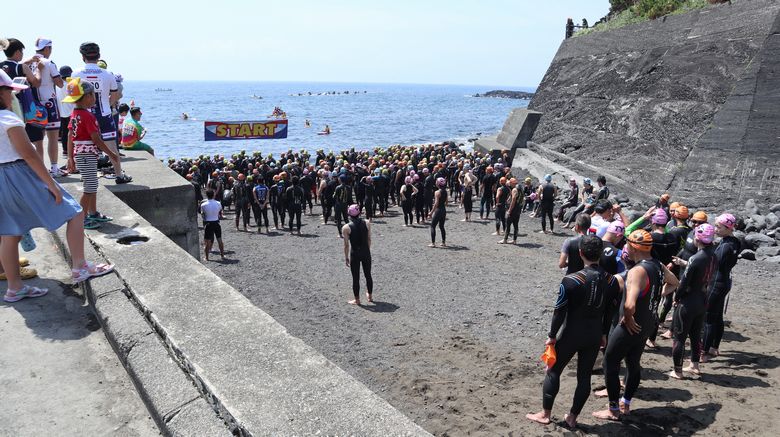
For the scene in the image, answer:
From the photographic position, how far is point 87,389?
2.92 metres

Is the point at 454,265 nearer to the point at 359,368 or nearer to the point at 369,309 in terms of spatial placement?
the point at 369,309

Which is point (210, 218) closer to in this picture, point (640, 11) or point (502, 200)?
point (502, 200)

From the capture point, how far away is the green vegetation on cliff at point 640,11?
73.8ft

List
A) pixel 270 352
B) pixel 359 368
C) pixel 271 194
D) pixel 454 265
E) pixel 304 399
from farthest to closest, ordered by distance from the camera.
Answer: pixel 271 194 → pixel 454 265 → pixel 359 368 → pixel 270 352 → pixel 304 399

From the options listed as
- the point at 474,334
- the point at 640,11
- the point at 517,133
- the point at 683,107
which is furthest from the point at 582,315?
the point at 640,11

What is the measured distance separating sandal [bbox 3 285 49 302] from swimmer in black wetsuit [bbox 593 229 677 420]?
184 inches

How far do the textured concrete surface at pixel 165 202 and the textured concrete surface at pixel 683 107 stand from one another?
602 inches

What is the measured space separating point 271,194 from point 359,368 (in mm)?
10861

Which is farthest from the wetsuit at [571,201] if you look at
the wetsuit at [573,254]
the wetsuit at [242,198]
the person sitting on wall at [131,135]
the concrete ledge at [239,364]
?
the concrete ledge at [239,364]

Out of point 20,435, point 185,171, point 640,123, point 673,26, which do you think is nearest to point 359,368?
point 20,435

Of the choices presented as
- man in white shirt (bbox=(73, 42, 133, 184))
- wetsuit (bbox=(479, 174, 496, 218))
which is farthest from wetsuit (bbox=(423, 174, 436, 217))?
man in white shirt (bbox=(73, 42, 133, 184))

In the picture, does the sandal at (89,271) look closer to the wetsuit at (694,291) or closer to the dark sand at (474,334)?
the dark sand at (474,334)

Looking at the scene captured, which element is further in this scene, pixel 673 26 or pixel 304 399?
pixel 673 26

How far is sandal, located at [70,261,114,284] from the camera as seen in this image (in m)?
3.68
